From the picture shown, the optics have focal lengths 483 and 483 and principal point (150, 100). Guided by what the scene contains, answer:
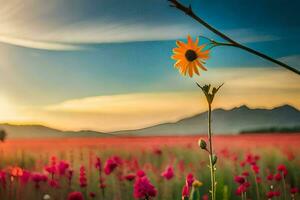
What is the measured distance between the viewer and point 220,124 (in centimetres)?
149

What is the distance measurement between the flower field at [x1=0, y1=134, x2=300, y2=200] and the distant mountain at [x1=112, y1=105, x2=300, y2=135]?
0.09 ft

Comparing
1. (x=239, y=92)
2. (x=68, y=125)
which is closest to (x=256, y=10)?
(x=239, y=92)

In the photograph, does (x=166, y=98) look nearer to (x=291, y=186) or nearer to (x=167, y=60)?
(x=167, y=60)

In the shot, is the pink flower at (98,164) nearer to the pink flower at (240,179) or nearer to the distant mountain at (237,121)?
the distant mountain at (237,121)

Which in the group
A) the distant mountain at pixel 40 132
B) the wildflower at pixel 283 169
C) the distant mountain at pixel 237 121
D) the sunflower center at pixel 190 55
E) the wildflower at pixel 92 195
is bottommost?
the wildflower at pixel 92 195

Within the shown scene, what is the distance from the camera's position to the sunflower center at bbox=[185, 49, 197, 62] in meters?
1.24

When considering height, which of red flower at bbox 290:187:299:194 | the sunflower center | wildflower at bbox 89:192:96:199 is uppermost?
the sunflower center

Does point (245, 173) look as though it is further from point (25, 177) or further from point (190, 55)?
point (25, 177)

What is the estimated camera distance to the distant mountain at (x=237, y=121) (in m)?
1.47

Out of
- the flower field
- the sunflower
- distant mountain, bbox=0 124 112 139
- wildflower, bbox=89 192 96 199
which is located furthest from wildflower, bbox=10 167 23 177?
the sunflower

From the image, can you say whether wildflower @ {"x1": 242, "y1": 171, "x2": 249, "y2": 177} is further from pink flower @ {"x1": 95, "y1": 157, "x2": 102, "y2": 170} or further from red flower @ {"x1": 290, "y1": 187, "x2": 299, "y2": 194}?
pink flower @ {"x1": 95, "y1": 157, "x2": 102, "y2": 170}

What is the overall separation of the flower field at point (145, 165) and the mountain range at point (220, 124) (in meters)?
0.02

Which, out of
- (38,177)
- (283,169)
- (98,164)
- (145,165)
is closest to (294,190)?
(283,169)

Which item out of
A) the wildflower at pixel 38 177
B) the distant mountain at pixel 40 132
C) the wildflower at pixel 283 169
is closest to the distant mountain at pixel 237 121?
the wildflower at pixel 283 169
